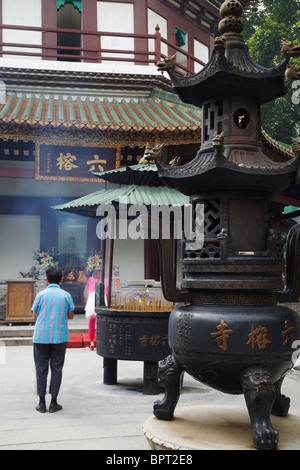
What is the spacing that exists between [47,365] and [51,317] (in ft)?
1.75

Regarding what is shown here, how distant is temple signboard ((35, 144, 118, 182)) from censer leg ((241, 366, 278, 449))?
356 inches

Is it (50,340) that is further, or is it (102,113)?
(102,113)

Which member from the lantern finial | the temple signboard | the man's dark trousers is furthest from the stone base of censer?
the temple signboard

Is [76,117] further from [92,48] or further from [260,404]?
[260,404]

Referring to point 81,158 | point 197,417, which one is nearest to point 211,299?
point 197,417

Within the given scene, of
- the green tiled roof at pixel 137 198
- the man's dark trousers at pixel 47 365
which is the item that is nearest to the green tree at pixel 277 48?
the green tiled roof at pixel 137 198

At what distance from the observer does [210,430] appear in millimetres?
4191

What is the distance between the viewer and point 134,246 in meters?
14.1

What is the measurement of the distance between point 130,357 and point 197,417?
7.47 ft

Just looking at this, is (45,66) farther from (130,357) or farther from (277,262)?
(277,262)

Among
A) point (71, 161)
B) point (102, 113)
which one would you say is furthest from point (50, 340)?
point (102, 113)

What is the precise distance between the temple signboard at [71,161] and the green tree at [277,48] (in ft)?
42.1
